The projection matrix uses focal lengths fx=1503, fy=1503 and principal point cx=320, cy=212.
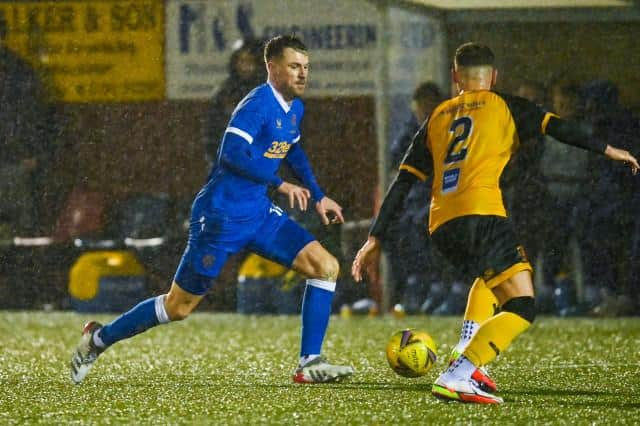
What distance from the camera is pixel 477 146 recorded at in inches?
251

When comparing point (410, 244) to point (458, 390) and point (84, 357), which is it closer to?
point (84, 357)

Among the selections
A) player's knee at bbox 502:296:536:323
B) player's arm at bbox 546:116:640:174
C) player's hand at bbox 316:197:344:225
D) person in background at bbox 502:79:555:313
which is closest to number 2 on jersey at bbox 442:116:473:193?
player's arm at bbox 546:116:640:174

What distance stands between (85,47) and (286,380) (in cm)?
842

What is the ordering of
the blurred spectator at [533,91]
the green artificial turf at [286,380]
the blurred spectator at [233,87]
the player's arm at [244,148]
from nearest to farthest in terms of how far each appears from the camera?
the green artificial turf at [286,380], the player's arm at [244,148], the blurred spectator at [233,87], the blurred spectator at [533,91]

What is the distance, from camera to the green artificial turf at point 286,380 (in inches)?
231

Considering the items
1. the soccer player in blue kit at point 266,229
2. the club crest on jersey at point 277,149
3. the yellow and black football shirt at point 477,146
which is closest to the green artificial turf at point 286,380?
the soccer player in blue kit at point 266,229

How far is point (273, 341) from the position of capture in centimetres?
996

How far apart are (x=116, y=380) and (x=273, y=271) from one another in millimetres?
5070

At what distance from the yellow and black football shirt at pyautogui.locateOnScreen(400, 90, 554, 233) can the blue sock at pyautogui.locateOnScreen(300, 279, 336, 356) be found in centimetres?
96

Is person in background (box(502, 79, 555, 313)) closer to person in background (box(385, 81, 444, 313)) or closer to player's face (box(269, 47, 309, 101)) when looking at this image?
person in background (box(385, 81, 444, 313))

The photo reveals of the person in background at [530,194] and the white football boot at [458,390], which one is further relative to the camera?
the person in background at [530,194]

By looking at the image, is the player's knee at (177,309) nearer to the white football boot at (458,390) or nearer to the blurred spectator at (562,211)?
the white football boot at (458,390)

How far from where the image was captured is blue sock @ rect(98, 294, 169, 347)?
727 cm

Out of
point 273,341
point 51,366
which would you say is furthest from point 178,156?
point 51,366
